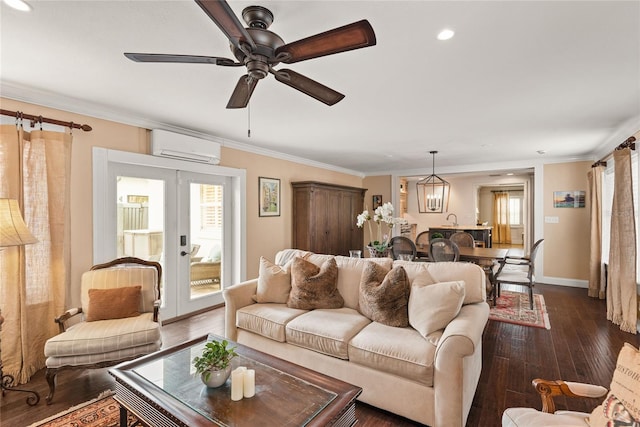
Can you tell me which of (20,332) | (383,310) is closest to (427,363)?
(383,310)

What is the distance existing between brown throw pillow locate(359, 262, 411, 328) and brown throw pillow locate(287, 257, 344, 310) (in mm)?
362

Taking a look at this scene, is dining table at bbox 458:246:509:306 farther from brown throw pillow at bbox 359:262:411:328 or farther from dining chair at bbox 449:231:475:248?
brown throw pillow at bbox 359:262:411:328

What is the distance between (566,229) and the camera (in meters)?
5.78

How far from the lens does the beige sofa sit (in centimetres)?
183

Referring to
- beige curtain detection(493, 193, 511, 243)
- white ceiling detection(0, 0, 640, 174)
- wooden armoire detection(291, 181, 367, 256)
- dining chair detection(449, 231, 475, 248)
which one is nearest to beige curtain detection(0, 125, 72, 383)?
white ceiling detection(0, 0, 640, 174)

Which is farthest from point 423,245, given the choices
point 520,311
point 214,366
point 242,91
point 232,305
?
point 214,366

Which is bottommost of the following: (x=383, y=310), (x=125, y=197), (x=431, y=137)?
(x=383, y=310)

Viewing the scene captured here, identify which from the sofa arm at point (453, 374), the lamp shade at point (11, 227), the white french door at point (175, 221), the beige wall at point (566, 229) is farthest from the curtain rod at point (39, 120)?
the beige wall at point (566, 229)

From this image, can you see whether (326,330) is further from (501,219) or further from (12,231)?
(501,219)

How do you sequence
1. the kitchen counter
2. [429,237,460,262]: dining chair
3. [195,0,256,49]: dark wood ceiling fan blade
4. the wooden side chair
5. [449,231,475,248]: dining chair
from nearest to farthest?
[195,0,256,49]: dark wood ceiling fan blade
the wooden side chair
[429,237,460,262]: dining chair
[449,231,475,248]: dining chair
the kitchen counter

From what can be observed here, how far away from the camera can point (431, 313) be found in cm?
216

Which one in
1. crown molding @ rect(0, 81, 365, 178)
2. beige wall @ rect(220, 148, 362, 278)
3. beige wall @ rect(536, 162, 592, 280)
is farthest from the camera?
beige wall @ rect(536, 162, 592, 280)

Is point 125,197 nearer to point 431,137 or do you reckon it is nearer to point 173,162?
point 173,162

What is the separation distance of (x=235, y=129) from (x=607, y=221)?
5851mm
